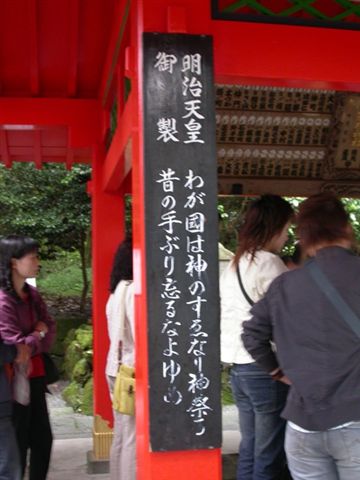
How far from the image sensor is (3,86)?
4715 millimetres

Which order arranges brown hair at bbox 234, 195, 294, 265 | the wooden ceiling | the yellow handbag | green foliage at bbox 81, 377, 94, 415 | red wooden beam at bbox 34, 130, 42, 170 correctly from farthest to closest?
green foliage at bbox 81, 377, 94, 415 → red wooden beam at bbox 34, 130, 42, 170 → the wooden ceiling → the yellow handbag → brown hair at bbox 234, 195, 294, 265

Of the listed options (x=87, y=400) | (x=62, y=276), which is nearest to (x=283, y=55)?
(x=87, y=400)

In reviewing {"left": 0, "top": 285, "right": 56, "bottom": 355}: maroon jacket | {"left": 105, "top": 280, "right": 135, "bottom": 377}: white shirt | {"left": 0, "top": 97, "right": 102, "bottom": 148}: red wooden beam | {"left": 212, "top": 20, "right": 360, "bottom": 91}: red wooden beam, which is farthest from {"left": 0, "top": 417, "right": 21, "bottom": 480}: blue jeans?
{"left": 0, "top": 97, "right": 102, "bottom": 148}: red wooden beam

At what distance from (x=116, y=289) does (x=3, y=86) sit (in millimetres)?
2122

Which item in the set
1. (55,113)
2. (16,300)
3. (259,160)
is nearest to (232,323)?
(16,300)

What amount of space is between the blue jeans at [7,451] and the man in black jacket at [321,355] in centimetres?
170

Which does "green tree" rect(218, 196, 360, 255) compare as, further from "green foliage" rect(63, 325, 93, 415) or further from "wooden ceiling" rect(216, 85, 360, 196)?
"wooden ceiling" rect(216, 85, 360, 196)

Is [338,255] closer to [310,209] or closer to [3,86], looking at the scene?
[310,209]

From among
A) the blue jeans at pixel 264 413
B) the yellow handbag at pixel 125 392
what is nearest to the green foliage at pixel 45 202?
the yellow handbag at pixel 125 392

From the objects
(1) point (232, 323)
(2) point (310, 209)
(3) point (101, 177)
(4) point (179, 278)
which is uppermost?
(3) point (101, 177)

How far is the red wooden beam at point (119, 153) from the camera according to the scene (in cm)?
302

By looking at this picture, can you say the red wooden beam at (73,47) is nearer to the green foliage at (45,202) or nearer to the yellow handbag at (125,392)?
the yellow handbag at (125,392)

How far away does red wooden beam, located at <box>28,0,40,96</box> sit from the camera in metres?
3.59

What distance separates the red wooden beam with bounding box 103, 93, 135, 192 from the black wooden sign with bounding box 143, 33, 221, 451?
0.44 metres
